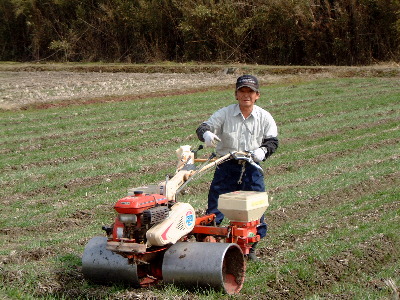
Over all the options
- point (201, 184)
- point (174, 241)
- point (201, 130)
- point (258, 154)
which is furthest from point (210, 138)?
point (201, 184)

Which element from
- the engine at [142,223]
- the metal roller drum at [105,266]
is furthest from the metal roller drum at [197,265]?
the metal roller drum at [105,266]

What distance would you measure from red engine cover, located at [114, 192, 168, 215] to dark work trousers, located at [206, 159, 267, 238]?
4.63ft

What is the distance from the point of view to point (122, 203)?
17.6ft

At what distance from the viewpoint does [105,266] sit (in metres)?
5.81

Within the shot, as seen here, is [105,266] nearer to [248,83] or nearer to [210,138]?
[210,138]

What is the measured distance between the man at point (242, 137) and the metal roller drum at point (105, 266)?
1.37 m

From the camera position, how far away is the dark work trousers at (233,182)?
6.75 metres

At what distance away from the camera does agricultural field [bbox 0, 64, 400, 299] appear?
20.2 ft

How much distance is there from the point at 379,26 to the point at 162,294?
30.4 metres

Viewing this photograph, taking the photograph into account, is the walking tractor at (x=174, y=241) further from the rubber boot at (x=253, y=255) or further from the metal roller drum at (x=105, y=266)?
the rubber boot at (x=253, y=255)

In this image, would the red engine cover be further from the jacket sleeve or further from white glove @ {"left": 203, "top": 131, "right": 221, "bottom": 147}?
the jacket sleeve

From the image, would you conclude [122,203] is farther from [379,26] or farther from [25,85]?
[379,26]

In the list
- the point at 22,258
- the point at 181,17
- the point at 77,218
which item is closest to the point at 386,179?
the point at 77,218

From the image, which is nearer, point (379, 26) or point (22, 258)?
point (22, 258)
